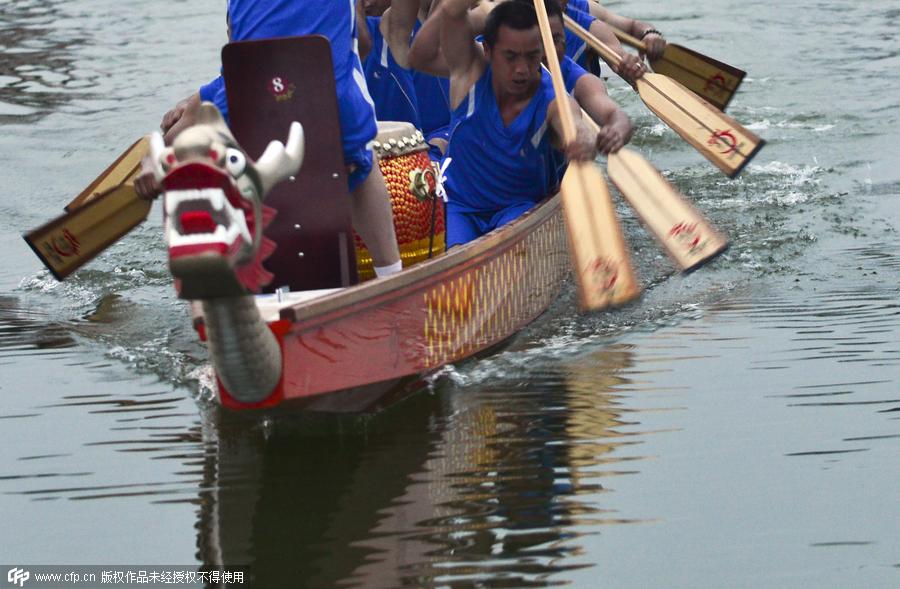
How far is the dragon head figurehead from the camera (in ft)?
10.2

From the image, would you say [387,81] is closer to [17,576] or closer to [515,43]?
[515,43]

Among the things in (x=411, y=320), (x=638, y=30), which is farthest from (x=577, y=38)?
(x=411, y=320)

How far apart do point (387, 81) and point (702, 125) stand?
142 cm

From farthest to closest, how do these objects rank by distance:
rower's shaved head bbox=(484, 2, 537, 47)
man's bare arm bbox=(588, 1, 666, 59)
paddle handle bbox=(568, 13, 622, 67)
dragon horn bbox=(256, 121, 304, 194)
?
man's bare arm bbox=(588, 1, 666, 59) < paddle handle bbox=(568, 13, 622, 67) < rower's shaved head bbox=(484, 2, 537, 47) < dragon horn bbox=(256, 121, 304, 194)

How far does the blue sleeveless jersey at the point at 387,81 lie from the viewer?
6414 millimetres

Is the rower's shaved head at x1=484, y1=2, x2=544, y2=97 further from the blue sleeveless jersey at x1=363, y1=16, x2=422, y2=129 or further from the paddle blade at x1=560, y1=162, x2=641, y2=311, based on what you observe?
the blue sleeveless jersey at x1=363, y1=16, x2=422, y2=129

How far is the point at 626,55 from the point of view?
6.49 m

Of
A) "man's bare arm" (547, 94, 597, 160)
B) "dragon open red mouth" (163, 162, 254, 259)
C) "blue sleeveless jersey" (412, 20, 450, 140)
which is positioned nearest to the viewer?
"dragon open red mouth" (163, 162, 254, 259)

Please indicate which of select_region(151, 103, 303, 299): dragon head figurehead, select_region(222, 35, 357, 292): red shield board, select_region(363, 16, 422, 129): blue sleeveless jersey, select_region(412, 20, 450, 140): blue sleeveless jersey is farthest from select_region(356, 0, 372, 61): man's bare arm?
select_region(151, 103, 303, 299): dragon head figurehead

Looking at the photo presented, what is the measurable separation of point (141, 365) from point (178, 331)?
0.45m

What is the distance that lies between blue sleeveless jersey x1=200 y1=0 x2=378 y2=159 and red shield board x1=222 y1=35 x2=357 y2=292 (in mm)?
93

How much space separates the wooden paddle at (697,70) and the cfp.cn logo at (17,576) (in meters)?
4.80

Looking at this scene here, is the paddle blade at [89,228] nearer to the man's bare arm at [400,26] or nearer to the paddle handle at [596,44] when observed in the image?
the man's bare arm at [400,26]

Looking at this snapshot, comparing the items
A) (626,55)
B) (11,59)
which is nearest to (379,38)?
(626,55)
